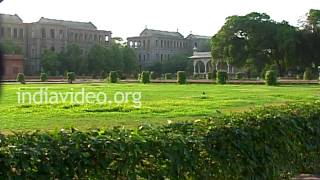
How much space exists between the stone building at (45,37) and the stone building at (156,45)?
25.4 ft

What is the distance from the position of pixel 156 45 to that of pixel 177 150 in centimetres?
7901

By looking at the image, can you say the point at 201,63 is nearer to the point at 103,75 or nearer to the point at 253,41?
the point at 103,75

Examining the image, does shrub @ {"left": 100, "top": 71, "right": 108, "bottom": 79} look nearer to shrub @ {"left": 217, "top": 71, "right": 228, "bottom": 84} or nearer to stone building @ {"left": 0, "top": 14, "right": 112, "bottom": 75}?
stone building @ {"left": 0, "top": 14, "right": 112, "bottom": 75}

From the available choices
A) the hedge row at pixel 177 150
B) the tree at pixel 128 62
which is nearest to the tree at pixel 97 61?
the tree at pixel 128 62

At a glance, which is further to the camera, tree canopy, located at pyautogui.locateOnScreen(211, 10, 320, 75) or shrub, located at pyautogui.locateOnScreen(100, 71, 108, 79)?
shrub, located at pyautogui.locateOnScreen(100, 71, 108, 79)

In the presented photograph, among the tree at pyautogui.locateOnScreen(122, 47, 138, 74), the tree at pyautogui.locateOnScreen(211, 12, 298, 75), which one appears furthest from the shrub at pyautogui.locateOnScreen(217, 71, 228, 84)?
the tree at pyautogui.locateOnScreen(122, 47, 138, 74)

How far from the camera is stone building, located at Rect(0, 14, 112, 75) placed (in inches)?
2692

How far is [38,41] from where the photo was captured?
229 feet

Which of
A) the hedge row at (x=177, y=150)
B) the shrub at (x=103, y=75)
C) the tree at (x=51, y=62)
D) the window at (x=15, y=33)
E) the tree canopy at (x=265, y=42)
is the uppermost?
the window at (x=15, y=33)

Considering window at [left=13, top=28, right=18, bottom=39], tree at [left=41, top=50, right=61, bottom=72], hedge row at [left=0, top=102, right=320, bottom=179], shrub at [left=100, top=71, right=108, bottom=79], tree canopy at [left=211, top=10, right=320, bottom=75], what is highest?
window at [left=13, top=28, right=18, bottom=39]

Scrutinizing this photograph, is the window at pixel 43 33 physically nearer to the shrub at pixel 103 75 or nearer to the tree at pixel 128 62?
the tree at pixel 128 62

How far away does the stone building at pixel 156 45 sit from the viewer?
3221 inches

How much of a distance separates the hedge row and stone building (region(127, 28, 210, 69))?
248ft

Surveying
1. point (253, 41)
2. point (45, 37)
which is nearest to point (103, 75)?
point (253, 41)
